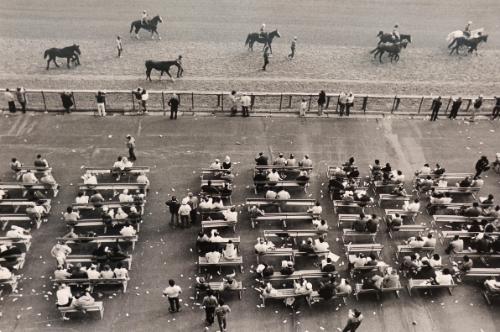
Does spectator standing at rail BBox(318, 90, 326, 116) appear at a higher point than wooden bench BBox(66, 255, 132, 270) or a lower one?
higher

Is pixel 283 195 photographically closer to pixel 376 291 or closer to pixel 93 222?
pixel 376 291

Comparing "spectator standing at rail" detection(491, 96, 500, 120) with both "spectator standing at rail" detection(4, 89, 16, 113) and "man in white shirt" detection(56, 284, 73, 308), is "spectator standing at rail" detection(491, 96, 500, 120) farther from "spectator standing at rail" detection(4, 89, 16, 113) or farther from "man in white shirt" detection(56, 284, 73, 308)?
"spectator standing at rail" detection(4, 89, 16, 113)

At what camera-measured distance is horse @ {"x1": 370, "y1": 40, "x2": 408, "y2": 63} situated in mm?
32562

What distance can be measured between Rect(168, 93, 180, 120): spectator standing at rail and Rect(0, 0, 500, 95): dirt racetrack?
3127mm

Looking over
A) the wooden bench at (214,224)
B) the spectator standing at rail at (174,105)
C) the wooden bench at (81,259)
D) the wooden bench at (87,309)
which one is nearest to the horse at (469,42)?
the spectator standing at rail at (174,105)

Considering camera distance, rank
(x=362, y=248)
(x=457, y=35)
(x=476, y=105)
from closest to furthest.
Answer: (x=362, y=248)
(x=476, y=105)
(x=457, y=35)

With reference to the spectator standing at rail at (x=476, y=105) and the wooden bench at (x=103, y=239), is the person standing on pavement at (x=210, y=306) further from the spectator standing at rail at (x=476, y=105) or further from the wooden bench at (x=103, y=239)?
the spectator standing at rail at (x=476, y=105)

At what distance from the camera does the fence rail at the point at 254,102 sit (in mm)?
27219

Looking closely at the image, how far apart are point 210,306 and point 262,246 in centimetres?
341

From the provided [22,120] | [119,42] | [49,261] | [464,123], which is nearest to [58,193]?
[49,261]

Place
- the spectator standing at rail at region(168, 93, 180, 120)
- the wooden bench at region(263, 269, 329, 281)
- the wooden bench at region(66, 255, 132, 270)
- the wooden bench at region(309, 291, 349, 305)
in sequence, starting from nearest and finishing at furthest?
the wooden bench at region(309, 291, 349, 305) < the wooden bench at region(263, 269, 329, 281) < the wooden bench at region(66, 255, 132, 270) < the spectator standing at rail at region(168, 93, 180, 120)

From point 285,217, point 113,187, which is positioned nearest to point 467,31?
point 285,217

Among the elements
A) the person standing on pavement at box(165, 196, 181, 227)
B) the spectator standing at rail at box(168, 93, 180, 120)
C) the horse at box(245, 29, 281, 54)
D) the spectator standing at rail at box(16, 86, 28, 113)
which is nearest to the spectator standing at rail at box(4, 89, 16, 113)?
the spectator standing at rail at box(16, 86, 28, 113)

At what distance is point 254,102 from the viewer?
28562 millimetres
